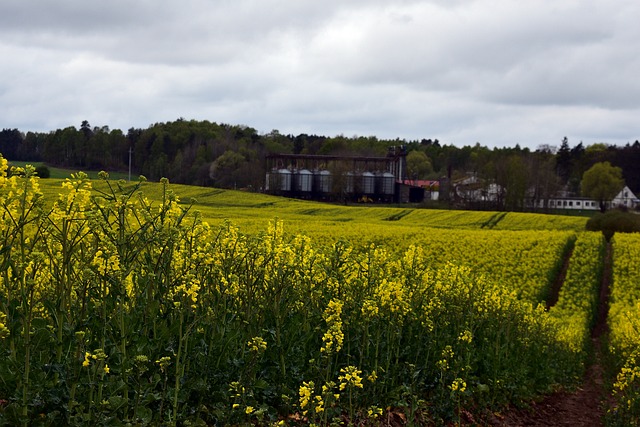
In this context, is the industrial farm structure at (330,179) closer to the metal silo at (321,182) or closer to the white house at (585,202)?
the metal silo at (321,182)

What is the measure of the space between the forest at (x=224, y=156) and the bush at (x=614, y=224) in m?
41.2

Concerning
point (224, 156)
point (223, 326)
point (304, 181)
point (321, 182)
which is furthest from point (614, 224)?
point (224, 156)

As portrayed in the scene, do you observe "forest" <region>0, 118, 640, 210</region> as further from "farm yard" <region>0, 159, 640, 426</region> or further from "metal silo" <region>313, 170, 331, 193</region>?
"farm yard" <region>0, 159, 640, 426</region>

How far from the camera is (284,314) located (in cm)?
843

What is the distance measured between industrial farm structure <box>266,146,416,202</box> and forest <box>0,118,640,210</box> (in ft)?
24.4

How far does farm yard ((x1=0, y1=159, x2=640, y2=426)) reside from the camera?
570cm

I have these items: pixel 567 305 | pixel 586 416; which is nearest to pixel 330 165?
pixel 567 305

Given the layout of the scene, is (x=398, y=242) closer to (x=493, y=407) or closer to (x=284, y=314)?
(x=493, y=407)

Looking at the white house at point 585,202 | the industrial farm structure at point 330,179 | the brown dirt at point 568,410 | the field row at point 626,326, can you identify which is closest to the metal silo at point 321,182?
the industrial farm structure at point 330,179

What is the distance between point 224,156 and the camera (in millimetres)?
125812

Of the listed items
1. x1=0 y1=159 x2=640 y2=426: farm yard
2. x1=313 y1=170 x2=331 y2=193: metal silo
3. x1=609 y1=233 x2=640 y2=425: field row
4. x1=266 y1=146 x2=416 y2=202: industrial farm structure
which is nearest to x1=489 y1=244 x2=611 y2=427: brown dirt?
x1=0 y1=159 x2=640 y2=426: farm yard

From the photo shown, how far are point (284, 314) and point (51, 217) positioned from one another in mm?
3241

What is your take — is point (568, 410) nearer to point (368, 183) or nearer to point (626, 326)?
point (626, 326)

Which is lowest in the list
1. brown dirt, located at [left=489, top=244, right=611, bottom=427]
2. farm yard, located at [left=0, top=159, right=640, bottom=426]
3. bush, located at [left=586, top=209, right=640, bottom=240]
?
brown dirt, located at [left=489, top=244, right=611, bottom=427]
